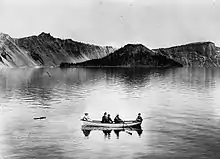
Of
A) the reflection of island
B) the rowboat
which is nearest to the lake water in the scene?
the reflection of island

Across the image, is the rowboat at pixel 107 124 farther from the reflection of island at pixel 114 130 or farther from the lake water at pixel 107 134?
the lake water at pixel 107 134

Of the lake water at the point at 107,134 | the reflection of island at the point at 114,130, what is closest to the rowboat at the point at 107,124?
the reflection of island at the point at 114,130

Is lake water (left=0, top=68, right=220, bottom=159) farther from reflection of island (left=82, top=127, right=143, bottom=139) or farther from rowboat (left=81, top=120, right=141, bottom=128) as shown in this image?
rowboat (left=81, top=120, right=141, bottom=128)

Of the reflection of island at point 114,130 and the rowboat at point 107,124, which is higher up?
the rowboat at point 107,124

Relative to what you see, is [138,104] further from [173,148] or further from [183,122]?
[173,148]

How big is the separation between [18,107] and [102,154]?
2515 inches

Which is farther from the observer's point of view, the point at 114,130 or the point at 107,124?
the point at 107,124

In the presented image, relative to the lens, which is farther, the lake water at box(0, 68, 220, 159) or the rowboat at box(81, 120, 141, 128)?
the rowboat at box(81, 120, 141, 128)

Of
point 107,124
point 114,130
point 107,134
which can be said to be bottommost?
point 107,134

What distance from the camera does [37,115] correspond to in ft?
354

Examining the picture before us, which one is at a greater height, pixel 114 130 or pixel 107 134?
pixel 114 130

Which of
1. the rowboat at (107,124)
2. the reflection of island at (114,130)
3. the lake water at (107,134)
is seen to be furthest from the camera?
the rowboat at (107,124)

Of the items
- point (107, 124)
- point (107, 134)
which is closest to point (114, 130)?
point (107, 124)

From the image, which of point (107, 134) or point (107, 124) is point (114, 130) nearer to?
point (107, 124)
